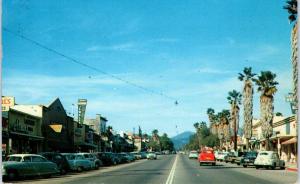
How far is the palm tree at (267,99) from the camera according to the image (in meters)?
66.3

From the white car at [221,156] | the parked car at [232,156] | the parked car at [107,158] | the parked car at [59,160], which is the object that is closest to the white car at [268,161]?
the parked car at [232,156]

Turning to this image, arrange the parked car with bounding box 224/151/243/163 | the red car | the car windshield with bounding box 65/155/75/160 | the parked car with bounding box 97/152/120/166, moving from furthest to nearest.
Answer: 1. the parked car with bounding box 224/151/243/163
2. the parked car with bounding box 97/152/120/166
3. the red car
4. the car windshield with bounding box 65/155/75/160

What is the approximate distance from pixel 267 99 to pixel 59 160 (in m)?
36.7

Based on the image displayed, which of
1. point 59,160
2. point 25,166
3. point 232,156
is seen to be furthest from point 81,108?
point 25,166

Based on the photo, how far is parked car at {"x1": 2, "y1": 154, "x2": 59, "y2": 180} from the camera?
28.7 m

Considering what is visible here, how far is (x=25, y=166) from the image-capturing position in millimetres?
29609

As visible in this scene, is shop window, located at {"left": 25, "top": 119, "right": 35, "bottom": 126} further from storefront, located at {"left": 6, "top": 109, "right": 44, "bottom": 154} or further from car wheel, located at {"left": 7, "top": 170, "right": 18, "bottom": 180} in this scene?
car wheel, located at {"left": 7, "top": 170, "right": 18, "bottom": 180}

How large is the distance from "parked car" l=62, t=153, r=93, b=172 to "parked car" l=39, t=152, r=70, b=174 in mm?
1276

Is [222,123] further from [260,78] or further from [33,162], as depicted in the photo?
[33,162]

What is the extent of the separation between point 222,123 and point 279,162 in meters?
85.3

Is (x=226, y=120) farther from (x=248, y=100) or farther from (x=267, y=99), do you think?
(x=267, y=99)

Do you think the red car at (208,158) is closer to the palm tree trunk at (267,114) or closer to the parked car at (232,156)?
the parked car at (232,156)

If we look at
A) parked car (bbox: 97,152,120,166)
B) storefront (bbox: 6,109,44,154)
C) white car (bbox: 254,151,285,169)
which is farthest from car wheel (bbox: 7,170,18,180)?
parked car (bbox: 97,152,120,166)

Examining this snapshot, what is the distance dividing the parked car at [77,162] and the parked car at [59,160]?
128cm
